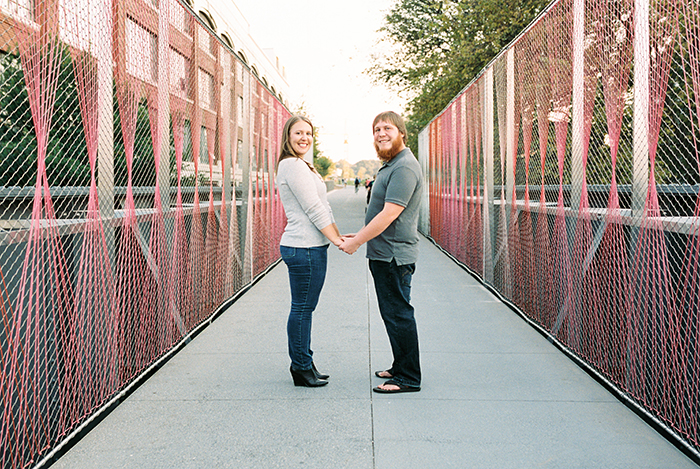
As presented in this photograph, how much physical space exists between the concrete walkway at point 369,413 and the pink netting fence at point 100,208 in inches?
12.4

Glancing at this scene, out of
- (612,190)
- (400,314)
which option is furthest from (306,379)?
(612,190)

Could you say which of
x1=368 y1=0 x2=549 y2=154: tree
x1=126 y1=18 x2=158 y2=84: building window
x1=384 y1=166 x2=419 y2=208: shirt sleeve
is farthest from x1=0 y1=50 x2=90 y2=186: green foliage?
x1=368 y1=0 x2=549 y2=154: tree

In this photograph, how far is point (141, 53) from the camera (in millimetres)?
4289

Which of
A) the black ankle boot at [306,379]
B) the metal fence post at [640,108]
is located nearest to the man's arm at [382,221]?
the black ankle boot at [306,379]

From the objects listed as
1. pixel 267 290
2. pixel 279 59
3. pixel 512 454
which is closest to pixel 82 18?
pixel 512 454

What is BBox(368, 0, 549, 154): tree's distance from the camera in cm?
1631

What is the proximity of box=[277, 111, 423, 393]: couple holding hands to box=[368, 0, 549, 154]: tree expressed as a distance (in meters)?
13.2

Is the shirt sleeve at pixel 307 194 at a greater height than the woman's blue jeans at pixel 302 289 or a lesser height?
greater

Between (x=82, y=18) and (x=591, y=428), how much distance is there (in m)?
3.64

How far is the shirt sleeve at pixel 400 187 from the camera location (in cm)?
382

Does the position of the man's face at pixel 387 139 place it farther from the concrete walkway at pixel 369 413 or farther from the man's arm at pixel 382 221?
the concrete walkway at pixel 369 413

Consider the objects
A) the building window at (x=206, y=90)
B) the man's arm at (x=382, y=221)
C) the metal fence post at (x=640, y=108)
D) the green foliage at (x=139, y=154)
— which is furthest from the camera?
the building window at (x=206, y=90)

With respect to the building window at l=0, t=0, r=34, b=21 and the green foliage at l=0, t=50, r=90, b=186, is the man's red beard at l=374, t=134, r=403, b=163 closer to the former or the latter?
the green foliage at l=0, t=50, r=90, b=186

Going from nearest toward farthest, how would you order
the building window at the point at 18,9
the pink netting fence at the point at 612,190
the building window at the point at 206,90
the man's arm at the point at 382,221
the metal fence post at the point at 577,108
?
the building window at the point at 18,9 → the pink netting fence at the point at 612,190 → the man's arm at the point at 382,221 → the metal fence post at the point at 577,108 → the building window at the point at 206,90
